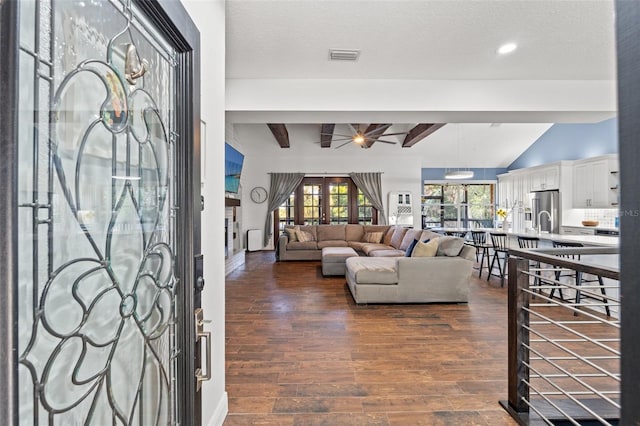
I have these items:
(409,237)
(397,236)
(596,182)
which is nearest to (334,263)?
(409,237)

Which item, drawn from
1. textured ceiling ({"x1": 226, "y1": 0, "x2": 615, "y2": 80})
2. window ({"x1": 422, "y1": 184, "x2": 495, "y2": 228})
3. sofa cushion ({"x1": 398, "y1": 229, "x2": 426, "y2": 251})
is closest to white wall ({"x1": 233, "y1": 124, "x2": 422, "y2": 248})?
window ({"x1": 422, "y1": 184, "x2": 495, "y2": 228})

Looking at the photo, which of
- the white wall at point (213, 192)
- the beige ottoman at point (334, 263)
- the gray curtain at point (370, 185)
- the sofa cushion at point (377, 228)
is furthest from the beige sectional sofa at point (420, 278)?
the gray curtain at point (370, 185)

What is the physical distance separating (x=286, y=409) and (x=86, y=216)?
1.81m

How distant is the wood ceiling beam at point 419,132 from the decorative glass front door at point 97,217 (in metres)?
6.50

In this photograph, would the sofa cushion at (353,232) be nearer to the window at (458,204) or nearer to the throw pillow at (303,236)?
the throw pillow at (303,236)

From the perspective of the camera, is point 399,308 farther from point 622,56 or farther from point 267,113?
point 622,56

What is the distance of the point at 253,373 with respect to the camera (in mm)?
2457

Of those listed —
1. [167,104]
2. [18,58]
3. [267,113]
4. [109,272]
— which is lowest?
[109,272]

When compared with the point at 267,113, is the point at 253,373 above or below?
below

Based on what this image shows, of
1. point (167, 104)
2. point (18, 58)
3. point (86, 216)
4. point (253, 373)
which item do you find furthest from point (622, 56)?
point (253, 373)

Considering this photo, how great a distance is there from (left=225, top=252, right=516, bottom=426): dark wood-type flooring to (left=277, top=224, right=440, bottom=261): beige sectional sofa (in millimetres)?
2168

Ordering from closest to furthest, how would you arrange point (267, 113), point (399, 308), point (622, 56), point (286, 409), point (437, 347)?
point (622, 56)
point (286, 409)
point (437, 347)
point (267, 113)
point (399, 308)

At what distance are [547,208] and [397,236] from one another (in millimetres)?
3659

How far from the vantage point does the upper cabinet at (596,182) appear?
6062mm
